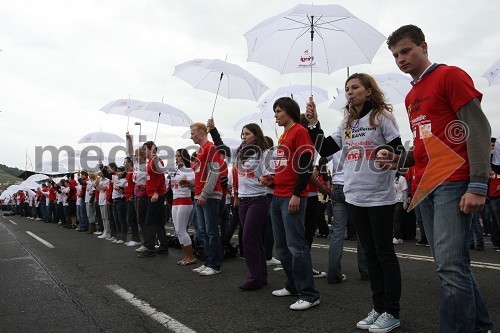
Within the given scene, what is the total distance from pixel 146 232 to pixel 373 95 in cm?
592

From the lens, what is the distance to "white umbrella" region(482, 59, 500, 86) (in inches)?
344

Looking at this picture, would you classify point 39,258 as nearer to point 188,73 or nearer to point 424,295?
point 188,73

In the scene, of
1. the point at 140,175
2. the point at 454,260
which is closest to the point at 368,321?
the point at 454,260

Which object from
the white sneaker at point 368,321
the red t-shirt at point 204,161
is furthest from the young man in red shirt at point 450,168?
the red t-shirt at point 204,161

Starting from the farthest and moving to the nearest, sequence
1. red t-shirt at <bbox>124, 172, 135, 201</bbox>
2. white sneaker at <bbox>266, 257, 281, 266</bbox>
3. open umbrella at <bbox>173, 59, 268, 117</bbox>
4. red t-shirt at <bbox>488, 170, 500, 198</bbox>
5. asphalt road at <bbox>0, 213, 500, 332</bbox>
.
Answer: red t-shirt at <bbox>124, 172, 135, 201</bbox> → open umbrella at <bbox>173, 59, 268, 117</bbox> → red t-shirt at <bbox>488, 170, 500, 198</bbox> → white sneaker at <bbox>266, 257, 281, 266</bbox> → asphalt road at <bbox>0, 213, 500, 332</bbox>

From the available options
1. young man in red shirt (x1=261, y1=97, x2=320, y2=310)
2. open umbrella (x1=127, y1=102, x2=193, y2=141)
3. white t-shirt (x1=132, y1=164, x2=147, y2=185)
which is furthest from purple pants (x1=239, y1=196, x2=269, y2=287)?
open umbrella (x1=127, y1=102, x2=193, y2=141)

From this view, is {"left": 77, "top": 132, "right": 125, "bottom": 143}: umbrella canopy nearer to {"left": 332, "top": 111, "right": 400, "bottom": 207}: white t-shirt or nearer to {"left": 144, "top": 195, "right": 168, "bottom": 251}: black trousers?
{"left": 144, "top": 195, "right": 168, "bottom": 251}: black trousers

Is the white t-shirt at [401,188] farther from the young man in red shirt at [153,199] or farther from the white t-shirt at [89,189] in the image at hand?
the white t-shirt at [89,189]

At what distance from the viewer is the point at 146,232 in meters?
8.37

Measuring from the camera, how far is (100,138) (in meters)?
16.7

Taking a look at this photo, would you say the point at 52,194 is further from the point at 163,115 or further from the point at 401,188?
the point at 401,188

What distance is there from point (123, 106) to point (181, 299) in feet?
28.9

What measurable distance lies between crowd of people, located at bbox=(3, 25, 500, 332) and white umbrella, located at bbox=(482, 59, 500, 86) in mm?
2109

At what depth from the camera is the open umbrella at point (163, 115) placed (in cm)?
1155
